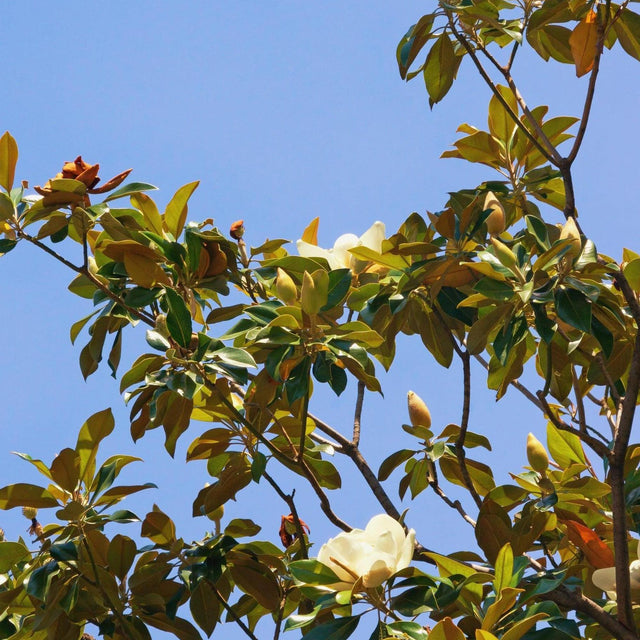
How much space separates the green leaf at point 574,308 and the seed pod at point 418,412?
543 mm

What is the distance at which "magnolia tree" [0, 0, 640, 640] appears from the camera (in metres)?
1.70

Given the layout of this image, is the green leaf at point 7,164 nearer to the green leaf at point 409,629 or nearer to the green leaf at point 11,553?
the green leaf at point 11,553

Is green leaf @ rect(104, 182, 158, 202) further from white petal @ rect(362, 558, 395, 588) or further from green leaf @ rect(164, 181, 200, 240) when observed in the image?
white petal @ rect(362, 558, 395, 588)

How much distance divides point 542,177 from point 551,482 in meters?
0.83

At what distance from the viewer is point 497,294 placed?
1.71m

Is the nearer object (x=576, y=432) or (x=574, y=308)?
(x=574, y=308)

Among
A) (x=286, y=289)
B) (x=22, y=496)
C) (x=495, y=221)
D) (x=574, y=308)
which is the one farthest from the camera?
(x=22, y=496)

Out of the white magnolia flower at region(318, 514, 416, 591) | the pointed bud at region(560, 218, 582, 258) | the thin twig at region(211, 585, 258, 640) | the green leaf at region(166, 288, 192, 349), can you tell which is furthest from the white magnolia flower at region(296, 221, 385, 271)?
the thin twig at region(211, 585, 258, 640)

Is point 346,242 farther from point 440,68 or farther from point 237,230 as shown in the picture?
point 440,68

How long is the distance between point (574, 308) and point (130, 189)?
3.52 feet

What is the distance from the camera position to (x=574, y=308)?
1687 mm

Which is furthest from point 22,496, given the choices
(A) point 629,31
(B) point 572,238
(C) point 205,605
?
(A) point 629,31

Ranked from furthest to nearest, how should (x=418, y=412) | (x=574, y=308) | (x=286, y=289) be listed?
(x=418, y=412), (x=286, y=289), (x=574, y=308)

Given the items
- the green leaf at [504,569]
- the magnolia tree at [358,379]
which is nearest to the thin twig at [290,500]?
the magnolia tree at [358,379]
